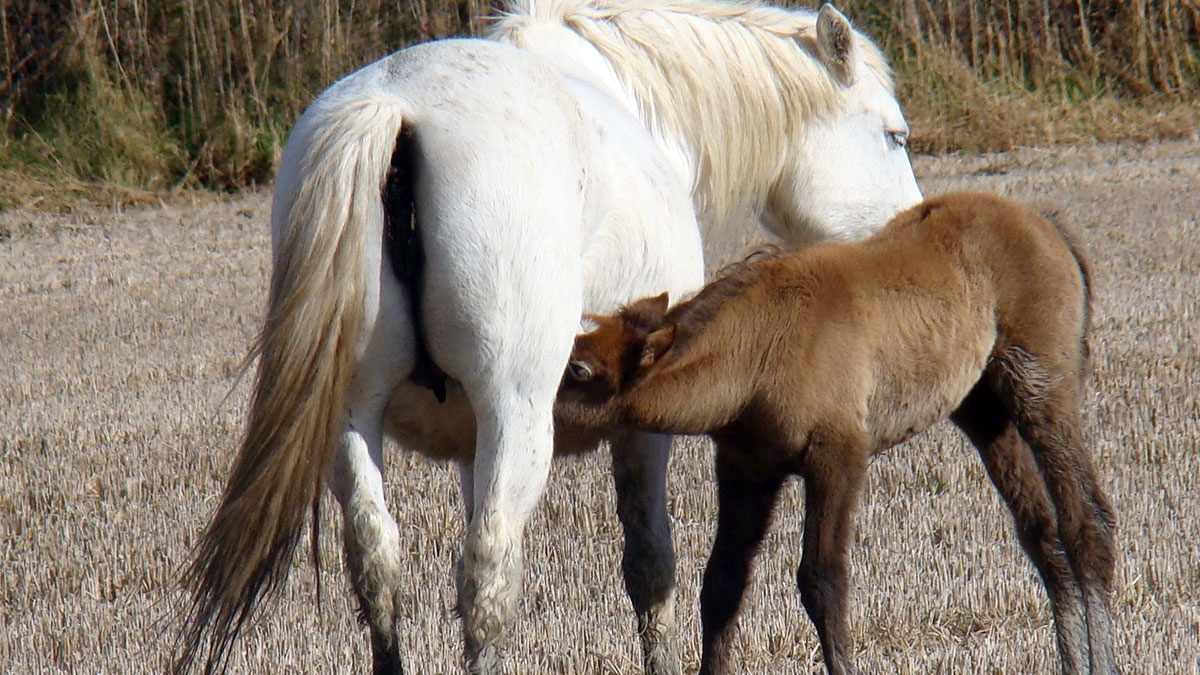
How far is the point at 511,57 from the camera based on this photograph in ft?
10.9

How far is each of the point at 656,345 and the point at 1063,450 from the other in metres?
1.27

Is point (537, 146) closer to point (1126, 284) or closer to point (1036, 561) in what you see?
point (1036, 561)

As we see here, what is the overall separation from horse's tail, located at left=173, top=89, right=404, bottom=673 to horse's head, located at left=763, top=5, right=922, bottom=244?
2021 millimetres

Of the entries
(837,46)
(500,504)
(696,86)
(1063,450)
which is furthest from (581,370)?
(837,46)

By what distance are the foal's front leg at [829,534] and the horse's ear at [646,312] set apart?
0.47 metres

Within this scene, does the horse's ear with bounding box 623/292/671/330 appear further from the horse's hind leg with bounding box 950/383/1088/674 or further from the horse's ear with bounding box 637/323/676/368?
the horse's hind leg with bounding box 950/383/1088/674

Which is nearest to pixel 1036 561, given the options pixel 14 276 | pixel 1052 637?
pixel 1052 637

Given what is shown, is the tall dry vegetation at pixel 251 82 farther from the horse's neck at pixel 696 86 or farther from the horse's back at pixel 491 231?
the horse's back at pixel 491 231

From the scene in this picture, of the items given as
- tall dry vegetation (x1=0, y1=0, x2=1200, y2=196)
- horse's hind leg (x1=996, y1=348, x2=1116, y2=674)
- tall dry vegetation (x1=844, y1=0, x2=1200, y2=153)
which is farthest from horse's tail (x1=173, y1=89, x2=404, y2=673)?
tall dry vegetation (x1=844, y1=0, x2=1200, y2=153)

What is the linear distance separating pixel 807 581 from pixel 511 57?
1.40m

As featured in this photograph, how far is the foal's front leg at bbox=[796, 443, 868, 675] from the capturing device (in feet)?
10.3

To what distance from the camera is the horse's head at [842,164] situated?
4.65 meters

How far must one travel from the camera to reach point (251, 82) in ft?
38.1

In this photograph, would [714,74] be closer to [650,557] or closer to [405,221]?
[650,557]
